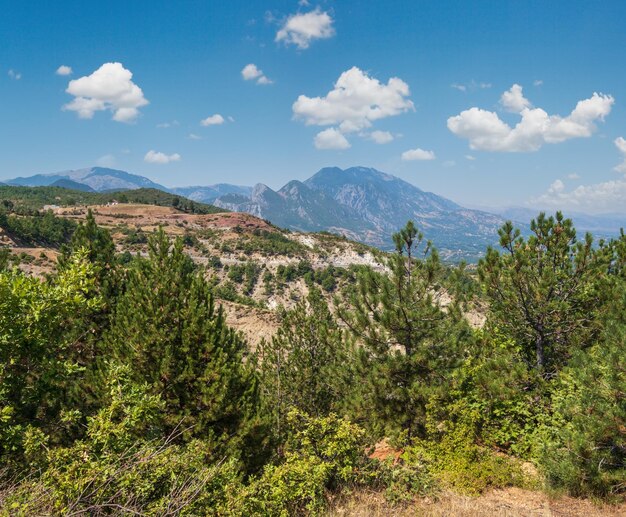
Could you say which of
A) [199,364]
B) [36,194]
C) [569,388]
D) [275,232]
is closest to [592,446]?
[569,388]

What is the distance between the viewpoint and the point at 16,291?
6387mm

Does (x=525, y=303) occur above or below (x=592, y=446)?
above

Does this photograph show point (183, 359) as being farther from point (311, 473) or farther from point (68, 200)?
point (68, 200)

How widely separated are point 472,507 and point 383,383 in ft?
13.7

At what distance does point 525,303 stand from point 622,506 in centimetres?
531

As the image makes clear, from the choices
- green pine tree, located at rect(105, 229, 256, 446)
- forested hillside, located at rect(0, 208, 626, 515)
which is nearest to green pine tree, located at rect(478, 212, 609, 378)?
forested hillside, located at rect(0, 208, 626, 515)

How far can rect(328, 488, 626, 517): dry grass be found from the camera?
312 inches

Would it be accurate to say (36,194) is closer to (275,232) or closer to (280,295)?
(275,232)

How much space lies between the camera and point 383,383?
11812 millimetres

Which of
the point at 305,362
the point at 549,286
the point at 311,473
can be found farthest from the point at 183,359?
the point at 549,286

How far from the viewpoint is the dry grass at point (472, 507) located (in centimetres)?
791

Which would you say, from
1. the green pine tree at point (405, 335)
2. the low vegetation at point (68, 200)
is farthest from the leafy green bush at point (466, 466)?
the low vegetation at point (68, 200)

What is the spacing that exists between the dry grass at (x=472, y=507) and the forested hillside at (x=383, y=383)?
0.14 metres

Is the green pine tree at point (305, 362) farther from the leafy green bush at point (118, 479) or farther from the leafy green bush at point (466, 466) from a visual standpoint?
the leafy green bush at point (118, 479)
